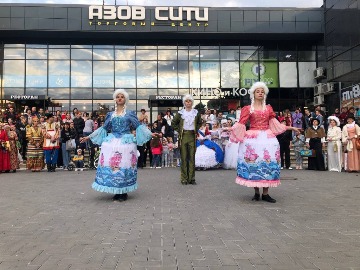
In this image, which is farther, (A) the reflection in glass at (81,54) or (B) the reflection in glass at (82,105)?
(A) the reflection in glass at (81,54)

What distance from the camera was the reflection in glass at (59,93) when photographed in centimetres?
2477

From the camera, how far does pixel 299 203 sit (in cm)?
675

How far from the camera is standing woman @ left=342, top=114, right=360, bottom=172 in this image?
42.8 feet

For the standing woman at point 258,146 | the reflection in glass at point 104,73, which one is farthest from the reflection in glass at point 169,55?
the standing woman at point 258,146

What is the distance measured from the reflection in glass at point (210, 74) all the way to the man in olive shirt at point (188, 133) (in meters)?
15.9

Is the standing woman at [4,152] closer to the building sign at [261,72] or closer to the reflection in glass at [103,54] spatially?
the reflection in glass at [103,54]

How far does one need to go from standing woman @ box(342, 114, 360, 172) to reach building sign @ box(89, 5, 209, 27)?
1306cm

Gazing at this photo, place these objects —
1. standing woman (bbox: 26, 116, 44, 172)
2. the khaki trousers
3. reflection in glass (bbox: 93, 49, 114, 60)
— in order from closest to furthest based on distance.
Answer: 1. the khaki trousers
2. standing woman (bbox: 26, 116, 44, 172)
3. reflection in glass (bbox: 93, 49, 114, 60)

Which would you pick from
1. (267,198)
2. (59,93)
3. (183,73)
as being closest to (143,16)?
(183,73)

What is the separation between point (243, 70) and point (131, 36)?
7.90 metres

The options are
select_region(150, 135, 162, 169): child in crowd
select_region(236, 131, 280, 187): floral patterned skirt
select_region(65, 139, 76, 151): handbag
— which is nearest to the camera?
select_region(236, 131, 280, 187): floral patterned skirt

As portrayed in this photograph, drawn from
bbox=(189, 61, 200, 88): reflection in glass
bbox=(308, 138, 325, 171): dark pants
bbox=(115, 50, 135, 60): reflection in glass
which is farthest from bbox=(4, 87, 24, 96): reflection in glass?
bbox=(308, 138, 325, 171): dark pants

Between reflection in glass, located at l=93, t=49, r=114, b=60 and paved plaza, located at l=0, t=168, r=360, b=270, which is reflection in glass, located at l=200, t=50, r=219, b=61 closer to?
reflection in glass, located at l=93, t=49, r=114, b=60

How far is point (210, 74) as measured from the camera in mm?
25734
